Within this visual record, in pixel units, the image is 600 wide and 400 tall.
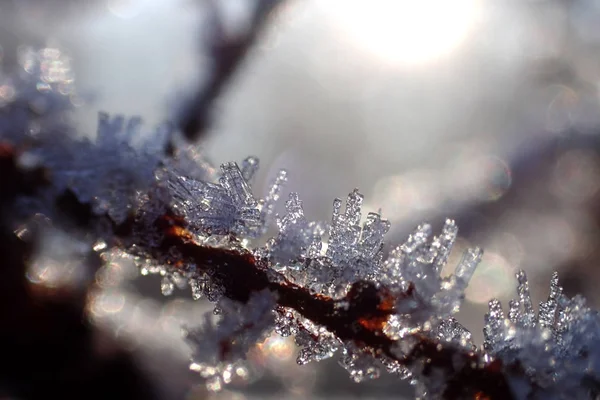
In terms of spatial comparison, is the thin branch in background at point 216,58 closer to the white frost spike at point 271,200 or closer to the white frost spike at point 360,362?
the white frost spike at point 271,200

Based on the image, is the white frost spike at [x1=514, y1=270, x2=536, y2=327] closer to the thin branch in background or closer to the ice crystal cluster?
the ice crystal cluster

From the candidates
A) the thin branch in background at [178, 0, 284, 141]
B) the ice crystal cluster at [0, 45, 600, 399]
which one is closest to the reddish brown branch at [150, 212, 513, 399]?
the ice crystal cluster at [0, 45, 600, 399]

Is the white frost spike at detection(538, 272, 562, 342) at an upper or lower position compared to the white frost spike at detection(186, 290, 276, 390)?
upper

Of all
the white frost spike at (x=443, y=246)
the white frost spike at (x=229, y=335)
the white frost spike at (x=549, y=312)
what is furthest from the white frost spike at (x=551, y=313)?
the white frost spike at (x=229, y=335)

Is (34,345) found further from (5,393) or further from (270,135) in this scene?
(270,135)

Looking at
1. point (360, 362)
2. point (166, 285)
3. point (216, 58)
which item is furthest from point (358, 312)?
point (216, 58)

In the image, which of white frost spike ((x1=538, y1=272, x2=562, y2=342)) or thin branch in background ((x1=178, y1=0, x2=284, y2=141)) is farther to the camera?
thin branch in background ((x1=178, y1=0, x2=284, y2=141))

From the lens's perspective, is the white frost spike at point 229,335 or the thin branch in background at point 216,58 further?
the thin branch in background at point 216,58

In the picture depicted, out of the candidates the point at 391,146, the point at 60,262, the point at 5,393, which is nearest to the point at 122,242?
the point at 60,262

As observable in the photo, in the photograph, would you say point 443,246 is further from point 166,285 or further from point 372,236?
point 166,285
